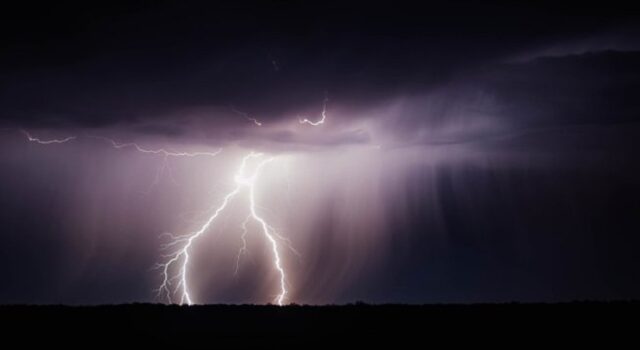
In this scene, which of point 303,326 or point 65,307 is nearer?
point 303,326

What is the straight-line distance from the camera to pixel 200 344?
727 cm

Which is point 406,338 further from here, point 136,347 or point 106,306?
point 106,306

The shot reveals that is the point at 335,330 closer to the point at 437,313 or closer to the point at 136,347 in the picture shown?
the point at 437,313

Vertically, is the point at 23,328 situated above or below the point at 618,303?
below

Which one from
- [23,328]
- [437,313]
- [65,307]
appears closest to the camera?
[23,328]

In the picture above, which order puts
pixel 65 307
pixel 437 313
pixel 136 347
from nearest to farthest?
pixel 136 347, pixel 437 313, pixel 65 307

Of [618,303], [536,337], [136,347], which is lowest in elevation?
[136,347]

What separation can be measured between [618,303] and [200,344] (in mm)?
6536

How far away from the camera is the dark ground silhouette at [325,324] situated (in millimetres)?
7340

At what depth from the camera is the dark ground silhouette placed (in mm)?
7340

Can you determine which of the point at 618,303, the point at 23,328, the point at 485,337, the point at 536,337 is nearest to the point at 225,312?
the point at 23,328

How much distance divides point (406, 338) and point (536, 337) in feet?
5.46

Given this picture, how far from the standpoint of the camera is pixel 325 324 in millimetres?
8195

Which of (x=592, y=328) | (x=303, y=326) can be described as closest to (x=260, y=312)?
(x=303, y=326)
